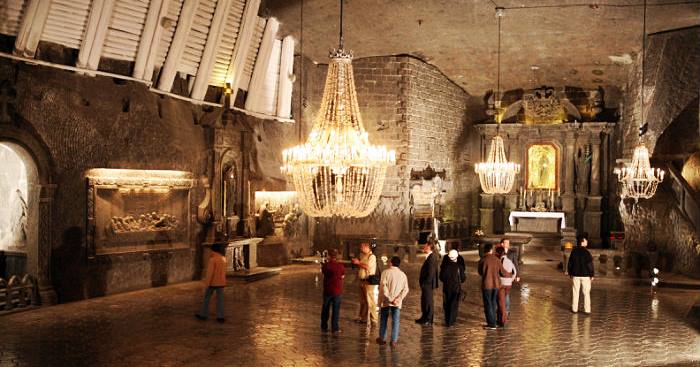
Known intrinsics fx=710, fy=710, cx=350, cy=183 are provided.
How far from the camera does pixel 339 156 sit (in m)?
7.76

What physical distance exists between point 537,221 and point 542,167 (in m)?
1.85

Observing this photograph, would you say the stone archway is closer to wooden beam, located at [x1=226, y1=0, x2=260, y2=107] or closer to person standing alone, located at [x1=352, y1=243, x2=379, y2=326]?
wooden beam, located at [x1=226, y1=0, x2=260, y2=107]

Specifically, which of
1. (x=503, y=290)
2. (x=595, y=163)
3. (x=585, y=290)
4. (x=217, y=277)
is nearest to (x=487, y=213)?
(x=595, y=163)

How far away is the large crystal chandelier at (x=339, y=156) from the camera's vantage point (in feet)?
25.6

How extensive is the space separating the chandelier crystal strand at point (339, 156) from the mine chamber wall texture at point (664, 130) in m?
8.46

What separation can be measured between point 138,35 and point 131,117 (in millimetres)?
1806

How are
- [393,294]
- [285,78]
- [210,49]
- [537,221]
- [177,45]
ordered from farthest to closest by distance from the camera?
[537,221] < [285,78] < [210,49] < [177,45] < [393,294]

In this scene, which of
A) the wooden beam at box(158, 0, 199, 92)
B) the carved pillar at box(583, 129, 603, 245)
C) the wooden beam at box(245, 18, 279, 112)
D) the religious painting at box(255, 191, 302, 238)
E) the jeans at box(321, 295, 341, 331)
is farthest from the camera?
the carved pillar at box(583, 129, 603, 245)

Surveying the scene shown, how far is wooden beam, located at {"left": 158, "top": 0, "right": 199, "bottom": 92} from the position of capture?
1120 centimetres

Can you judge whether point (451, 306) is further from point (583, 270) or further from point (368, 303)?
point (583, 270)

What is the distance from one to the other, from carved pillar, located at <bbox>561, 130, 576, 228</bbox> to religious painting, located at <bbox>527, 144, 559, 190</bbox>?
0.40 metres

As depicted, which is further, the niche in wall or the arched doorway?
the niche in wall

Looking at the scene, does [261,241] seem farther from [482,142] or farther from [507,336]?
[482,142]

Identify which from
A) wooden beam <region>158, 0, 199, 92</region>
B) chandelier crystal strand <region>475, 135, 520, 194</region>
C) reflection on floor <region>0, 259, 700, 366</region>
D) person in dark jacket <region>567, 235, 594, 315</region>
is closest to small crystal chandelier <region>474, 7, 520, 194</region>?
chandelier crystal strand <region>475, 135, 520, 194</region>
